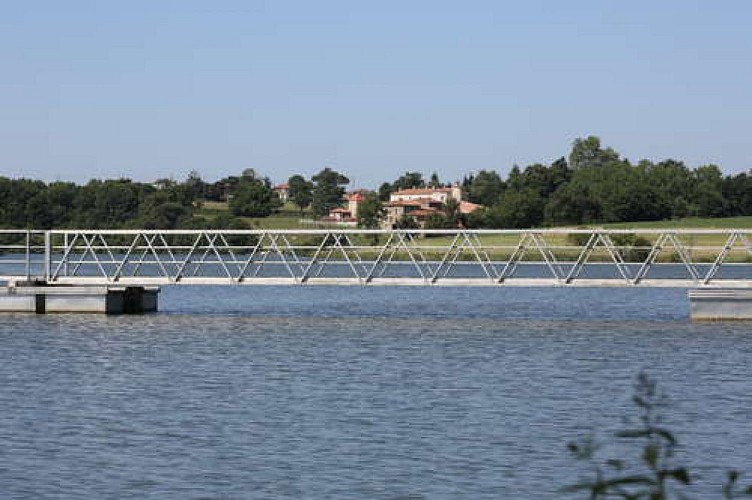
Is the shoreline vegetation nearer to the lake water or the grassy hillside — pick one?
the grassy hillside

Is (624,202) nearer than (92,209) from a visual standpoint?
Yes

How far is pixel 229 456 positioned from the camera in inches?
952

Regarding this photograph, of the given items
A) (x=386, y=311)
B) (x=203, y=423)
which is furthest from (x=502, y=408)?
(x=386, y=311)

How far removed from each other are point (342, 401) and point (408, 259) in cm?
10869

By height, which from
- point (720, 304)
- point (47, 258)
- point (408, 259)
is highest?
point (47, 258)

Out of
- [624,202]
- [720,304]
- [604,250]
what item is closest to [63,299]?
[720,304]

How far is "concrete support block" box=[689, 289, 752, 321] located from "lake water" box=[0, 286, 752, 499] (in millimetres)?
826

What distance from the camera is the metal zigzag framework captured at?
166ft

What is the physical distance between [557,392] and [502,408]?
3205mm

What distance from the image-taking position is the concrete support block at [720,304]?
49.2 m

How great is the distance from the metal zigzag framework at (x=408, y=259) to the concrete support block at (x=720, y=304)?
455mm

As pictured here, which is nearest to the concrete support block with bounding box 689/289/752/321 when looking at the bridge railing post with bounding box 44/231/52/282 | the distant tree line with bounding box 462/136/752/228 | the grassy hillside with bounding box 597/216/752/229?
the bridge railing post with bounding box 44/231/52/282

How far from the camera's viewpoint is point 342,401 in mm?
31781

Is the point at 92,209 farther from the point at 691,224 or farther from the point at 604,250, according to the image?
the point at 604,250
